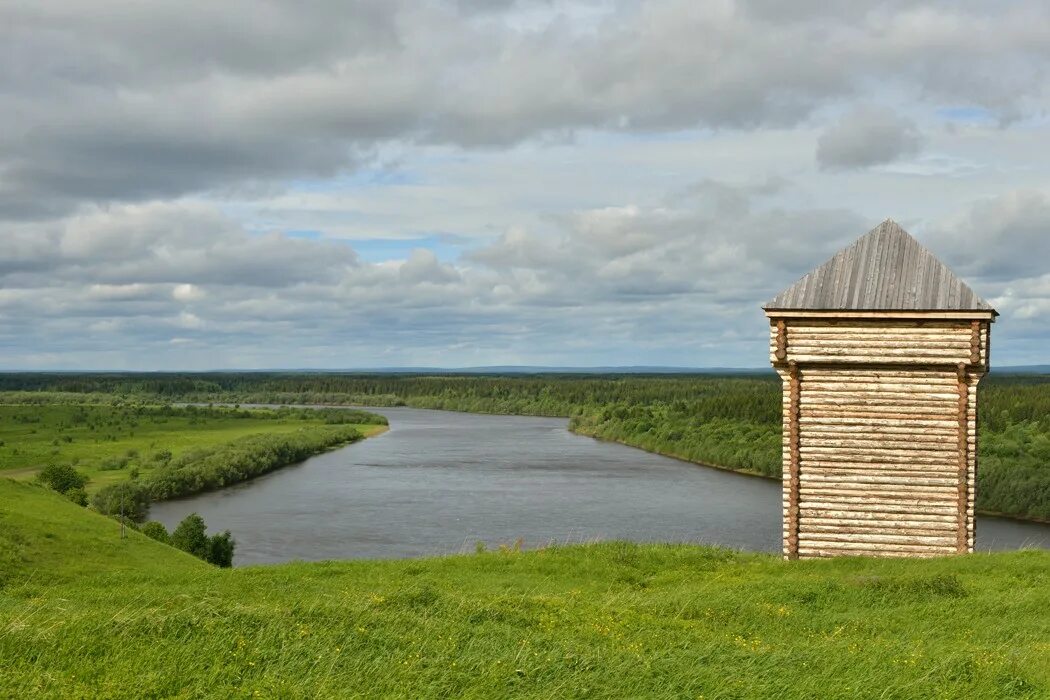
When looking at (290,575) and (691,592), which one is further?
(290,575)

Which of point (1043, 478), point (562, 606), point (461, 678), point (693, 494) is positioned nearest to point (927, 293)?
point (562, 606)

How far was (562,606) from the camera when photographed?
11.3 metres

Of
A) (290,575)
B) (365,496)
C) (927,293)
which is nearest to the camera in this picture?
(290,575)

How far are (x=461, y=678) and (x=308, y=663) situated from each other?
117 centimetres

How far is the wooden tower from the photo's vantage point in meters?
16.5

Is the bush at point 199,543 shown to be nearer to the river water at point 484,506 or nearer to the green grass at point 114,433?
the river water at point 484,506

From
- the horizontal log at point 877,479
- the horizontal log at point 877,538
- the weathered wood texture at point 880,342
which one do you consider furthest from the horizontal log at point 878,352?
the horizontal log at point 877,538

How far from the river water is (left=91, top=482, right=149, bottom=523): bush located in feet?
3.97

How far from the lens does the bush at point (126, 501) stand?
44.9 metres

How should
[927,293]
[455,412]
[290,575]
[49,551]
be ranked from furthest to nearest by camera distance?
[455,412] < [49,551] < [927,293] < [290,575]

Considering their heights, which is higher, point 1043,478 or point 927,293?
point 927,293

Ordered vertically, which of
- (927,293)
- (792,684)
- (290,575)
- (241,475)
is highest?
(927,293)

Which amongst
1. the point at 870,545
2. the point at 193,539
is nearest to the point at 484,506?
the point at 193,539

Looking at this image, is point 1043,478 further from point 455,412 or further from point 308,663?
point 455,412
